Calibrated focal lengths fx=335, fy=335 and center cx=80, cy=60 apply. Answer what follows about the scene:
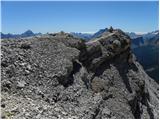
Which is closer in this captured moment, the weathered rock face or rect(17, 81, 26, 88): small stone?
the weathered rock face

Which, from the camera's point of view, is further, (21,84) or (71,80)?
(71,80)

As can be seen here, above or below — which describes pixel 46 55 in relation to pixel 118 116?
above

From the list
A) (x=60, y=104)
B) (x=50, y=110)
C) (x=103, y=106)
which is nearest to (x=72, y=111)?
(x=60, y=104)

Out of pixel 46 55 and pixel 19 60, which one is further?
pixel 46 55

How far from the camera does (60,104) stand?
25.5m

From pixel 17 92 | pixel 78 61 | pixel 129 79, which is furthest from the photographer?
pixel 129 79

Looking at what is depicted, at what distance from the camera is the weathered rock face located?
23.9 m

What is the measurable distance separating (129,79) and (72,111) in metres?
17.0

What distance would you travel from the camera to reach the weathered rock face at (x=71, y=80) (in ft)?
78.4

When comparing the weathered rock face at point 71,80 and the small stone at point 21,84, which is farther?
the small stone at point 21,84

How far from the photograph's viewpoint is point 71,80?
30.5 metres

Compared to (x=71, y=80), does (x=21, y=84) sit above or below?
above

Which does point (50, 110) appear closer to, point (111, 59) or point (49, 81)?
point (49, 81)

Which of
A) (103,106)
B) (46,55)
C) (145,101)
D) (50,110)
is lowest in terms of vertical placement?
(145,101)
